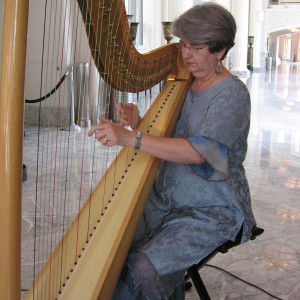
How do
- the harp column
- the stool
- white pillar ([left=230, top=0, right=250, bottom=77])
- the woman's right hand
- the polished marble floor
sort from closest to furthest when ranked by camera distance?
1. the harp column
2. the stool
3. the woman's right hand
4. the polished marble floor
5. white pillar ([left=230, top=0, right=250, bottom=77])

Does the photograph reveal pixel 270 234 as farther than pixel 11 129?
Yes

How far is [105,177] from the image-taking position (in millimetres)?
1502

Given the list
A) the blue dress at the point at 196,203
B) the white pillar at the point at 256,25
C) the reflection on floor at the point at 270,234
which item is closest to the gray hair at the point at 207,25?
the blue dress at the point at 196,203

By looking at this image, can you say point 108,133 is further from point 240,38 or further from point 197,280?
point 240,38

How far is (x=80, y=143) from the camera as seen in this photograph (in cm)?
491

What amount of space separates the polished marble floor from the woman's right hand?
89cm

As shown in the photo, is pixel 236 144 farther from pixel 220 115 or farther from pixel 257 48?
pixel 257 48

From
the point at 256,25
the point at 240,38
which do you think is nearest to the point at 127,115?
the point at 240,38

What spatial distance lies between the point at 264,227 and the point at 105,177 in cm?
167

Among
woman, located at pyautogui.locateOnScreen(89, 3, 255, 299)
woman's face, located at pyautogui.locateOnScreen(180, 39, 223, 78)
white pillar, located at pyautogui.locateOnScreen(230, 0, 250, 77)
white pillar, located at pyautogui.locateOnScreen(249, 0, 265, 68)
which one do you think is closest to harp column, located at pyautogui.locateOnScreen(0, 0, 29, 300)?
woman, located at pyautogui.locateOnScreen(89, 3, 255, 299)

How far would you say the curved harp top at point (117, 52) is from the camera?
1.18m

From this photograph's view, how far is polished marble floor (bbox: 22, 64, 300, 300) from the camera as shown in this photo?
2.20m

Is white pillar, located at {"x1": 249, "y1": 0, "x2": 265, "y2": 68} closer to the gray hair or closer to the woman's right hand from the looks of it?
the woman's right hand

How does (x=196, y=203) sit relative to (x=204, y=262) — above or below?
above
